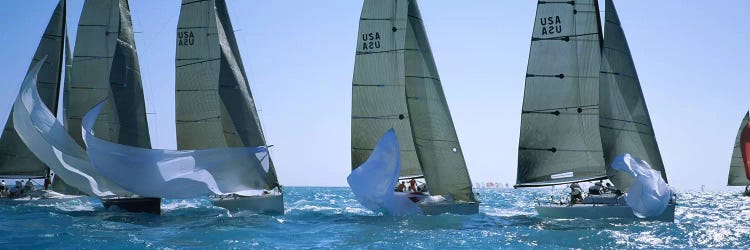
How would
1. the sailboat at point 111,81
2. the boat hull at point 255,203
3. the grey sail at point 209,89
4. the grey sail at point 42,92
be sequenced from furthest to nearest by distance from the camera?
the grey sail at point 42,92, the grey sail at point 209,89, the boat hull at point 255,203, the sailboat at point 111,81

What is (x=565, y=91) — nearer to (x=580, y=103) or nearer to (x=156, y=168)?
(x=580, y=103)

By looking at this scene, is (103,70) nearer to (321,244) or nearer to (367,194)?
(367,194)

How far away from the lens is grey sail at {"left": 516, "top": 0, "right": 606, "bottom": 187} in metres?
33.2

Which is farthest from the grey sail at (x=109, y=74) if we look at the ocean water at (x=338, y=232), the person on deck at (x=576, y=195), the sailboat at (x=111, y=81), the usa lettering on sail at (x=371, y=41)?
the person on deck at (x=576, y=195)

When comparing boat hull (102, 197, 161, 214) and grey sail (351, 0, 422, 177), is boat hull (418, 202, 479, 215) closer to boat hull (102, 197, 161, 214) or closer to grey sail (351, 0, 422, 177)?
grey sail (351, 0, 422, 177)

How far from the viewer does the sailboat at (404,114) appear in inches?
1321

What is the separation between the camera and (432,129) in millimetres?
33906

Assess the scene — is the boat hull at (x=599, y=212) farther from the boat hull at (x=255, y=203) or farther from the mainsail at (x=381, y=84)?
the boat hull at (x=255, y=203)

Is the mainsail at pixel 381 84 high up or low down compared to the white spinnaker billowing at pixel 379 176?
up

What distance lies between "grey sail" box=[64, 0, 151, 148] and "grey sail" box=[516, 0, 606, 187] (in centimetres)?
1504

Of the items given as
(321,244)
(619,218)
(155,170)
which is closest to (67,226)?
(155,170)

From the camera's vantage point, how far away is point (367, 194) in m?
29.8

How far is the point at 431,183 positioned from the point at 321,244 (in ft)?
32.9

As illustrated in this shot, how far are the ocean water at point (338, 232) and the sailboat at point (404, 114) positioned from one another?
4.67 feet
